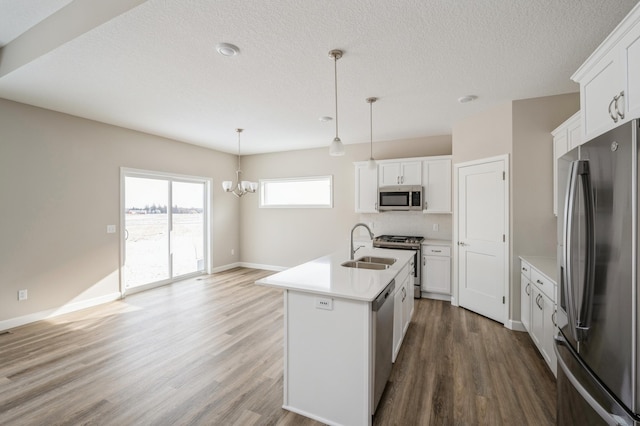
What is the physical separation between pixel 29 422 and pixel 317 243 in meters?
4.65

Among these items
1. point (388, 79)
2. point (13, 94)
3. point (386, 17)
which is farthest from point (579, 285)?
point (13, 94)

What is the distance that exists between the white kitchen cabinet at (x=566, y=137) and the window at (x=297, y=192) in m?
3.64

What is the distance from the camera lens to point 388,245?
15.3ft

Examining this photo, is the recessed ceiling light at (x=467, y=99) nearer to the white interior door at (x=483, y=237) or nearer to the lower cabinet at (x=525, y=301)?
the white interior door at (x=483, y=237)

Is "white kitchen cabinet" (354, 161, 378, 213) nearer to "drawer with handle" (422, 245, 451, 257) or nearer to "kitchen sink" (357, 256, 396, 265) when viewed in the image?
"drawer with handle" (422, 245, 451, 257)

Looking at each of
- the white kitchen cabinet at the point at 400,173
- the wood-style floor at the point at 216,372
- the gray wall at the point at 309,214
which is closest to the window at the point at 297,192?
the gray wall at the point at 309,214

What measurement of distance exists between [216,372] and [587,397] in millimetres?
2512

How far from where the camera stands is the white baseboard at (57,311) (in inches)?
135

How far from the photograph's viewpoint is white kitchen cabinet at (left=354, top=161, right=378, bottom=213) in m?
5.17

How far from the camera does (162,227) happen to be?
527cm

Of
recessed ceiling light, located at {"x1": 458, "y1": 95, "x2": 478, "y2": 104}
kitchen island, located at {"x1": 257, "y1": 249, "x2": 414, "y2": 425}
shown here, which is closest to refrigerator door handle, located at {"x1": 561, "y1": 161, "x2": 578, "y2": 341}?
kitchen island, located at {"x1": 257, "y1": 249, "x2": 414, "y2": 425}

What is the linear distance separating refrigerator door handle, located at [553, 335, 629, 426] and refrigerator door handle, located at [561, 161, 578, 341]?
6.6 inches

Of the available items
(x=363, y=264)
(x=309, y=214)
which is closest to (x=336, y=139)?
(x=363, y=264)

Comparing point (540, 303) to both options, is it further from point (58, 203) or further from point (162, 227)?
point (58, 203)
